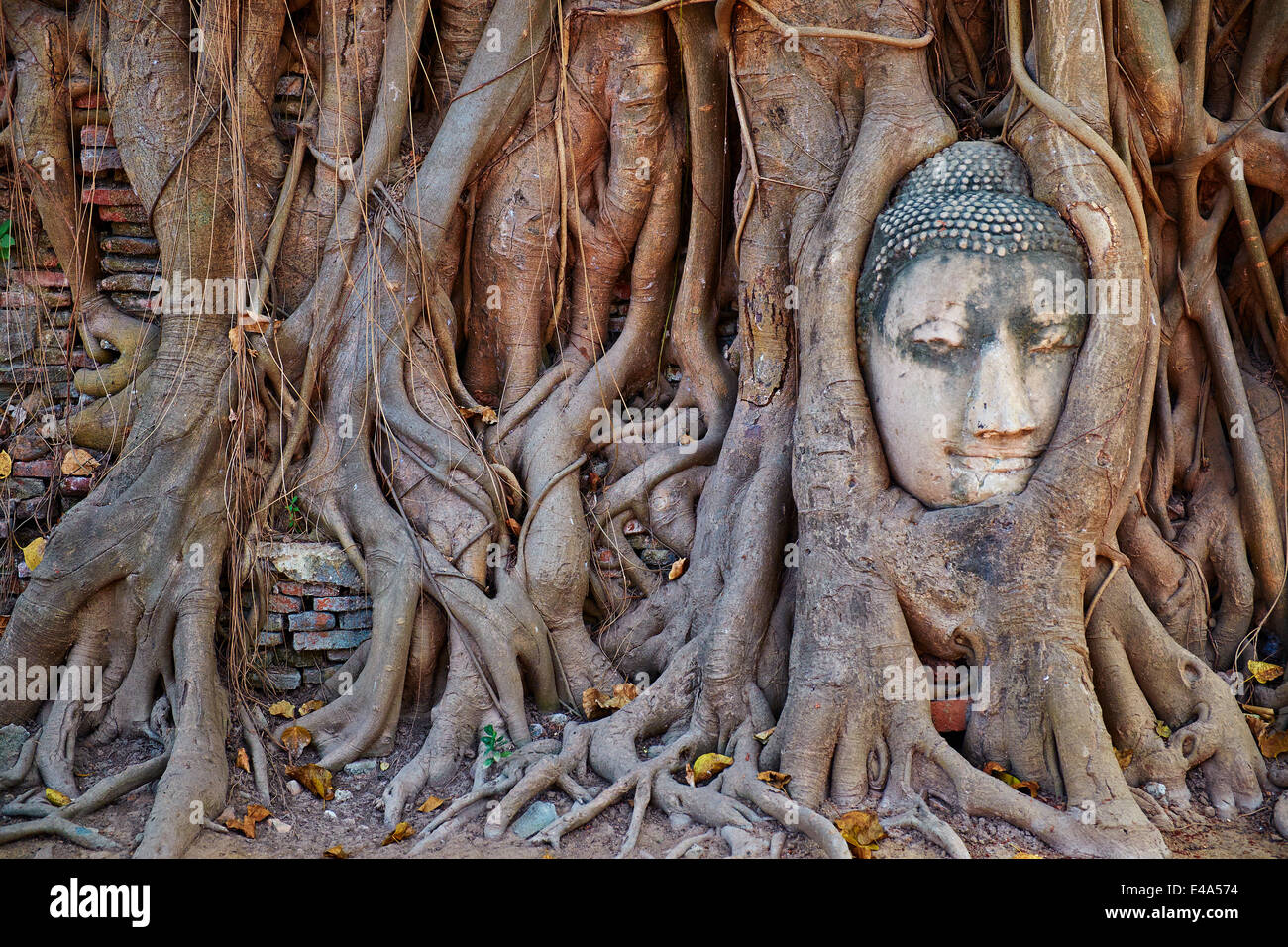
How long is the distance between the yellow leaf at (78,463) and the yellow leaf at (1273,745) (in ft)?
13.8

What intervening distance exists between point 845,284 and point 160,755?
2.63m

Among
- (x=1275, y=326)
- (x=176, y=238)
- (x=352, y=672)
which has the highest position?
(x=176, y=238)

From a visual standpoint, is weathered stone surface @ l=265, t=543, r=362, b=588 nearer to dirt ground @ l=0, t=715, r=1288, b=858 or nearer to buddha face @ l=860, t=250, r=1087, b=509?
dirt ground @ l=0, t=715, r=1288, b=858

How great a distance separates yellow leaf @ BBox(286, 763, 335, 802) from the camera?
3.36m

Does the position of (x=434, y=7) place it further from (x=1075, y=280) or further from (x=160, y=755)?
(x=160, y=755)

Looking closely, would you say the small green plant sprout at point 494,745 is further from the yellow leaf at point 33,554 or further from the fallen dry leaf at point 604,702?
the yellow leaf at point 33,554

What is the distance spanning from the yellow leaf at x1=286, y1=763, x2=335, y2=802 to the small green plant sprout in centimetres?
51

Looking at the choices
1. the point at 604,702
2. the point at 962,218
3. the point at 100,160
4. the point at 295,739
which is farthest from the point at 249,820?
the point at 962,218

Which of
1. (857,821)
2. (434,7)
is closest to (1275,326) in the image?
(857,821)

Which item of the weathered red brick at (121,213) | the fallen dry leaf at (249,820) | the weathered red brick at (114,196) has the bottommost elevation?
the fallen dry leaf at (249,820)

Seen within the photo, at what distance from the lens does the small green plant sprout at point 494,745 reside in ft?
11.4

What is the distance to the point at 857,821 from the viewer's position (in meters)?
2.95

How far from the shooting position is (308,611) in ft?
12.5

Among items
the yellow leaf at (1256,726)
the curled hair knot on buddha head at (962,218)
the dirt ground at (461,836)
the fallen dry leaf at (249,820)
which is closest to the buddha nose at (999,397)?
the curled hair knot on buddha head at (962,218)
